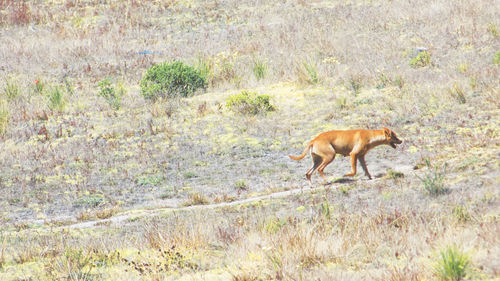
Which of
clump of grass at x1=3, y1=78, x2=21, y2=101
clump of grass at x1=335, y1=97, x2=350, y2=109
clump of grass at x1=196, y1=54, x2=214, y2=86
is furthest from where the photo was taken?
clump of grass at x1=196, y1=54, x2=214, y2=86

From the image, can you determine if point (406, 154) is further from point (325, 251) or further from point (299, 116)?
point (325, 251)

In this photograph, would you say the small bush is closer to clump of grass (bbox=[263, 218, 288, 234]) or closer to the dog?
the dog

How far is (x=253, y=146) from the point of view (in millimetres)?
12484

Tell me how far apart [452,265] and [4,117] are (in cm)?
1374

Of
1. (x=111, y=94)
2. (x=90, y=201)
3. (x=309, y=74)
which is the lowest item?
(x=90, y=201)

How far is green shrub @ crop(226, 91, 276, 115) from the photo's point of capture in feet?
46.6

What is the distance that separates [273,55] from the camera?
18.2 meters

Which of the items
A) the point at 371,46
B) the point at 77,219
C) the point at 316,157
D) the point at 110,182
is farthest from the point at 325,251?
the point at 371,46

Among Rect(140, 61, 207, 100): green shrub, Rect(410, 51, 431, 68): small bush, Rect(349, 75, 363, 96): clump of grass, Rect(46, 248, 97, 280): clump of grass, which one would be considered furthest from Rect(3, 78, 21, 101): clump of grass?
Rect(410, 51, 431, 68): small bush

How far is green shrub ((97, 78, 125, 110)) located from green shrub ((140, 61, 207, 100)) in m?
0.78

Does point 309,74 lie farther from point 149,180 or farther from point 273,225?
point 273,225

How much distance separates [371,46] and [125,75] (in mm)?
8609

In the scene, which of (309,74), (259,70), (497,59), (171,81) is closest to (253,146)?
(309,74)

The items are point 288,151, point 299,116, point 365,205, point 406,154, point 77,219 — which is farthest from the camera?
point 299,116
